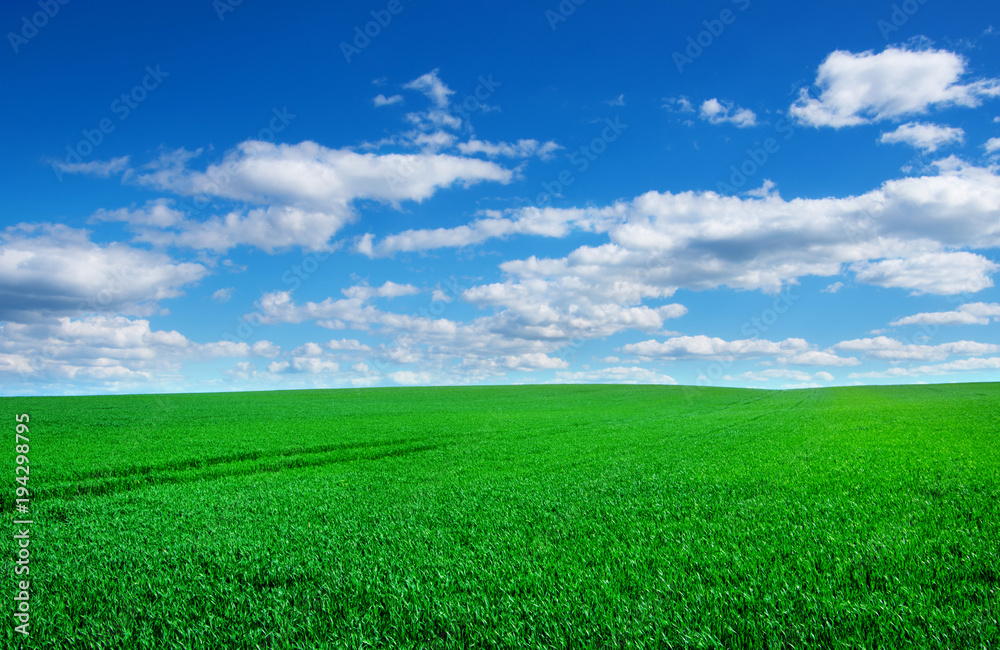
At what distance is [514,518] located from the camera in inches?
339

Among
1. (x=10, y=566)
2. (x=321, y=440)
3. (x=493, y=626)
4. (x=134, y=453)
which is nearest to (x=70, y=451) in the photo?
(x=134, y=453)

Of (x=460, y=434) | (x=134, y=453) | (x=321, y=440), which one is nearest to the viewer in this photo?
(x=134, y=453)

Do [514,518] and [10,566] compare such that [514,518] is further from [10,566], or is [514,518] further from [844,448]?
[844,448]

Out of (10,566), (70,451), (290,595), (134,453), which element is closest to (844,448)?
(290,595)

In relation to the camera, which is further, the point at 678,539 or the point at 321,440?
the point at 321,440

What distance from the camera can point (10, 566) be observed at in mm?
7285

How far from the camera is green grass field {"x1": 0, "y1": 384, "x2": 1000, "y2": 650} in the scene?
4969 millimetres

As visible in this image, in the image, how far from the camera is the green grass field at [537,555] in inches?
196

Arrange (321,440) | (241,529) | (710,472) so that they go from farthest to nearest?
(321,440) < (710,472) < (241,529)

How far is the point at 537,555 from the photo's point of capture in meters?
6.78

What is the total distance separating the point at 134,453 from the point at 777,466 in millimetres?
21080

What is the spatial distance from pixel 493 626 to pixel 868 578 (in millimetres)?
4253

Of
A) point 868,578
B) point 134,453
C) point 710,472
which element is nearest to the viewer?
point 868,578

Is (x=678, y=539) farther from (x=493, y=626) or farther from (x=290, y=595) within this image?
(x=290, y=595)
